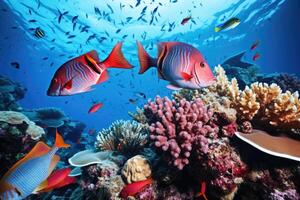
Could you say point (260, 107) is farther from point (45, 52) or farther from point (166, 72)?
point (45, 52)

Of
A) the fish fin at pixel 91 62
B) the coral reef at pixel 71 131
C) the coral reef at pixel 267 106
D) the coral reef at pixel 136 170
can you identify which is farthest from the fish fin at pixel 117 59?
the coral reef at pixel 71 131

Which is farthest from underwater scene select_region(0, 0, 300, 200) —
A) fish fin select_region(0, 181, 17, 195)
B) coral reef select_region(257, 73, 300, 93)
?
coral reef select_region(257, 73, 300, 93)

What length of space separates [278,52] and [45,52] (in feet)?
163

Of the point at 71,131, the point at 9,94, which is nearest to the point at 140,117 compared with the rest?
the point at 71,131

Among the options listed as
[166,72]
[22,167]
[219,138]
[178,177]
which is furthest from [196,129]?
[22,167]

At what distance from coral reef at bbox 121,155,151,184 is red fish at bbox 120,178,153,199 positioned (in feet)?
0.44

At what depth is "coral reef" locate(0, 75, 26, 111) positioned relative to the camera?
42.1 ft

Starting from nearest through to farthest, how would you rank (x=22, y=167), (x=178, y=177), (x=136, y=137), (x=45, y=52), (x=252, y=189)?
1. (x=22, y=167)
2. (x=252, y=189)
3. (x=178, y=177)
4. (x=136, y=137)
5. (x=45, y=52)

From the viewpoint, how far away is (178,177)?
389cm

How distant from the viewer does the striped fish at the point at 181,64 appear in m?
2.12

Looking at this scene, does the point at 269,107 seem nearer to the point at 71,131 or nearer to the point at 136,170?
the point at 136,170

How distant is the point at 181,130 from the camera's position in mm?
3703

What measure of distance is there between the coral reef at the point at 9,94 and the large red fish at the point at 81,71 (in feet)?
41.3

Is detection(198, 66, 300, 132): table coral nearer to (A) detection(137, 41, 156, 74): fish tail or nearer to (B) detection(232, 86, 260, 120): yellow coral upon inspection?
(B) detection(232, 86, 260, 120): yellow coral
